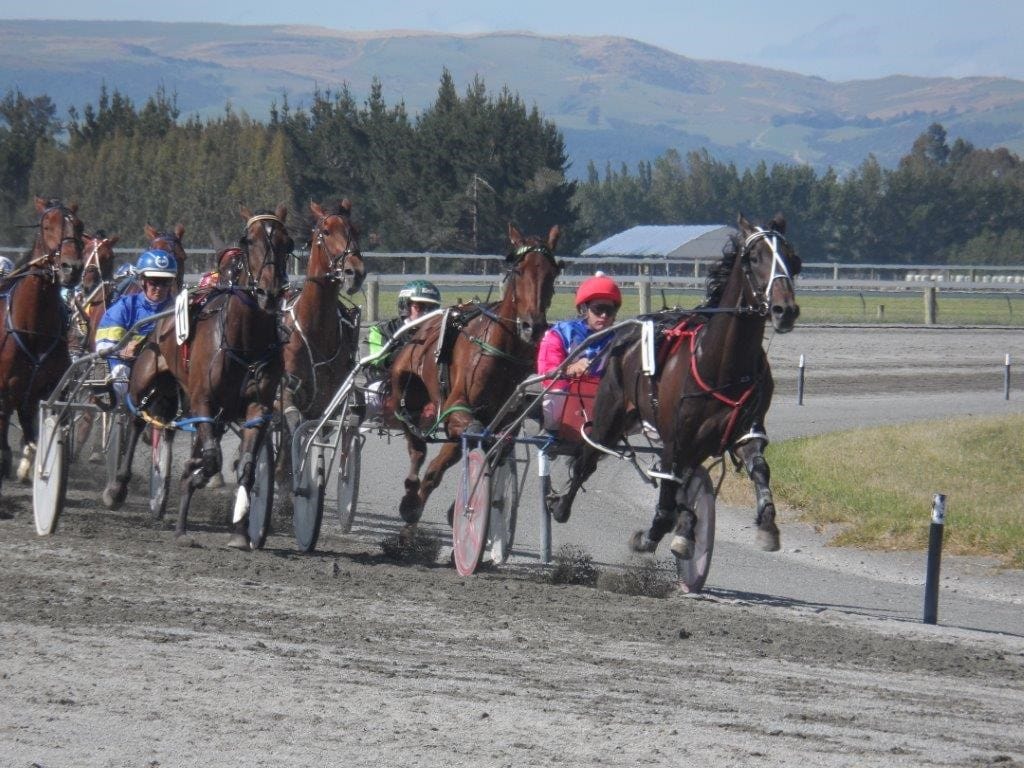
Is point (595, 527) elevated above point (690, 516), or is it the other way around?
point (690, 516)

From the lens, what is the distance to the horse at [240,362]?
9.55 m

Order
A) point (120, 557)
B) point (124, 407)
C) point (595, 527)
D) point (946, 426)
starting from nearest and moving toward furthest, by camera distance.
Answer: point (120, 557)
point (124, 407)
point (595, 527)
point (946, 426)

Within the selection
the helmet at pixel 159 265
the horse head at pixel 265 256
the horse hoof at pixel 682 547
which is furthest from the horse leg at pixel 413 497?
the horse hoof at pixel 682 547

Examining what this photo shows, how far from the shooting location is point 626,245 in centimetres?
7212

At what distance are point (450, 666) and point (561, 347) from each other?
3.35 metres

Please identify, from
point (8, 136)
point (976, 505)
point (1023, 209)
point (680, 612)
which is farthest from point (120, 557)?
point (1023, 209)

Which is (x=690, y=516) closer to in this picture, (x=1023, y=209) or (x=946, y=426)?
(x=946, y=426)

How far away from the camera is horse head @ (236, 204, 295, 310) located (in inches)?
379

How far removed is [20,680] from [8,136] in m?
52.0

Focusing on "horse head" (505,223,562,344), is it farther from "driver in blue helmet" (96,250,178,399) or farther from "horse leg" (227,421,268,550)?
"driver in blue helmet" (96,250,178,399)

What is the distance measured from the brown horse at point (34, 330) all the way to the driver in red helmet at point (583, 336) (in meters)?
3.77

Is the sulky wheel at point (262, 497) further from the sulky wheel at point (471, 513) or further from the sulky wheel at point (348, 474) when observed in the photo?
the sulky wheel at point (348, 474)

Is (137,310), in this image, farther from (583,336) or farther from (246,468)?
(583,336)

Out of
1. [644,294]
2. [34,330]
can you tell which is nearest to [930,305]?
[644,294]
